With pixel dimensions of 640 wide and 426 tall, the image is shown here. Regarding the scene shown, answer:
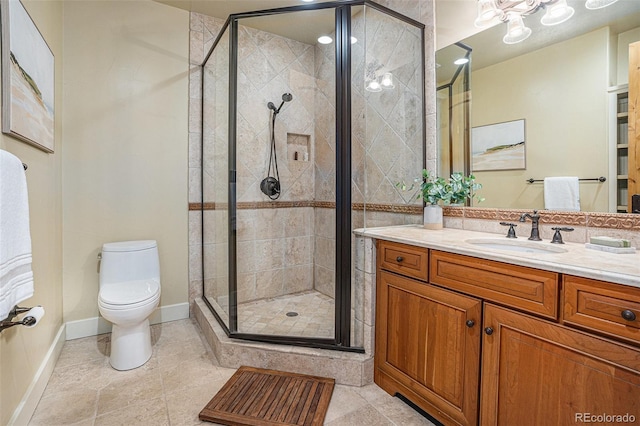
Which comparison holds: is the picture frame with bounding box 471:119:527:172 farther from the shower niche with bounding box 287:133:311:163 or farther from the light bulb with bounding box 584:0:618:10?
the shower niche with bounding box 287:133:311:163

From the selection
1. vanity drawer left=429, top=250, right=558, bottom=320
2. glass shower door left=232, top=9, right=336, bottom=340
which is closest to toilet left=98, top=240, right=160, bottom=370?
glass shower door left=232, top=9, right=336, bottom=340

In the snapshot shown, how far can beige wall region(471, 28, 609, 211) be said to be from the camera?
56.9 inches

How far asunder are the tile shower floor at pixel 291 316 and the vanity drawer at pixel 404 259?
0.55 meters

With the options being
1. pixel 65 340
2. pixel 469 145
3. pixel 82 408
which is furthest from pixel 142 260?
pixel 469 145

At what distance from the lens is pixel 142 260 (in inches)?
93.8

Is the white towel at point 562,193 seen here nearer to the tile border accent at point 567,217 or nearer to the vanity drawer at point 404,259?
the tile border accent at point 567,217

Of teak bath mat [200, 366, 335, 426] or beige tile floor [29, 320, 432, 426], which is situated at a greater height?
teak bath mat [200, 366, 335, 426]

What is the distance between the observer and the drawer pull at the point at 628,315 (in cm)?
87

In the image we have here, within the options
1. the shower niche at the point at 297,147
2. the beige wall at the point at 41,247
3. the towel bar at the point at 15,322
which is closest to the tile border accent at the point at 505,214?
the shower niche at the point at 297,147

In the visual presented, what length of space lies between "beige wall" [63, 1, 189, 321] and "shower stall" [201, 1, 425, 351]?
0.24 m

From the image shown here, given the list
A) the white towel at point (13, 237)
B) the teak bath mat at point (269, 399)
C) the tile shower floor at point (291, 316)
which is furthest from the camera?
the tile shower floor at point (291, 316)

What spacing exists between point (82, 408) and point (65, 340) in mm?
977

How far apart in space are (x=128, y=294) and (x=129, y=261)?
0.36 meters

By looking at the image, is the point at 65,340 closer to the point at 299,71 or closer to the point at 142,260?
the point at 142,260
